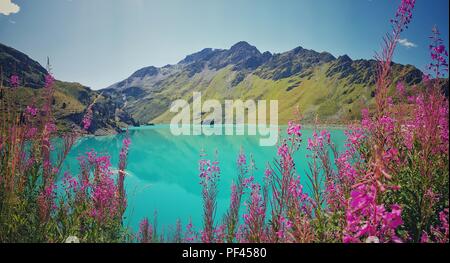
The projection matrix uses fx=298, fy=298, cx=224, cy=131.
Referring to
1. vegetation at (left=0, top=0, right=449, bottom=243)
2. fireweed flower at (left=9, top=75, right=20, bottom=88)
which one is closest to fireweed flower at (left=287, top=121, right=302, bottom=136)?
vegetation at (left=0, top=0, right=449, bottom=243)

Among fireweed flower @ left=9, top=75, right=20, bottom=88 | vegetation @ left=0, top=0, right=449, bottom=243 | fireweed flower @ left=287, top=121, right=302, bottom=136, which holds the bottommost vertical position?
vegetation @ left=0, top=0, right=449, bottom=243

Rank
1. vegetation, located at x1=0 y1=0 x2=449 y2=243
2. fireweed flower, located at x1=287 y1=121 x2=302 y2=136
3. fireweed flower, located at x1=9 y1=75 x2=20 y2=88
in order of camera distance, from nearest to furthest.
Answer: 1. vegetation, located at x1=0 y1=0 x2=449 y2=243
2. fireweed flower, located at x1=287 y1=121 x2=302 y2=136
3. fireweed flower, located at x1=9 y1=75 x2=20 y2=88

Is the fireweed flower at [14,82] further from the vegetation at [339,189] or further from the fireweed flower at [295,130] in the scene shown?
the fireweed flower at [295,130]

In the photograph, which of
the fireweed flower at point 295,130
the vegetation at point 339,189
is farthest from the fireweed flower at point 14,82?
the fireweed flower at point 295,130

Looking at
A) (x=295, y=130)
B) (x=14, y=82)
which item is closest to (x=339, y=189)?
(x=295, y=130)

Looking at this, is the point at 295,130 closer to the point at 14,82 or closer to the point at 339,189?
the point at 339,189

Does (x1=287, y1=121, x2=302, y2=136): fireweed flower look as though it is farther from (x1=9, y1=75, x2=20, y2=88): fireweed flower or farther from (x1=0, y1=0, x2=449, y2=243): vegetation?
(x1=9, y1=75, x2=20, y2=88): fireweed flower

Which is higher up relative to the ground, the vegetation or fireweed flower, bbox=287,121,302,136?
fireweed flower, bbox=287,121,302,136

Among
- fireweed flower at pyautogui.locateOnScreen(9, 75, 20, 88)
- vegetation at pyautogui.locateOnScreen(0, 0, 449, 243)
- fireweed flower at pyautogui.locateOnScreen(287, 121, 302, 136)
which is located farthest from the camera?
fireweed flower at pyautogui.locateOnScreen(9, 75, 20, 88)

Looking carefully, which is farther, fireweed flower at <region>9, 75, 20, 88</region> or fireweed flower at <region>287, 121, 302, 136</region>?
fireweed flower at <region>9, 75, 20, 88</region>

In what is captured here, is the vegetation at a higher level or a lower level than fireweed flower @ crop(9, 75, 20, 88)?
lower

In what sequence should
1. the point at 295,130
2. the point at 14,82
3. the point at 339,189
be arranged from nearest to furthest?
the point at 295,130, the point at 14,82, the point at 339,189
